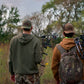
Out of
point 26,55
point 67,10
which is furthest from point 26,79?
point 67,10

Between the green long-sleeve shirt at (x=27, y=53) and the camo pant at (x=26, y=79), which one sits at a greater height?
the green long-sleeve shirt at (x=27, y=53)

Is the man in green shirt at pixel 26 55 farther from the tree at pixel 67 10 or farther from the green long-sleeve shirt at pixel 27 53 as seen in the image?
the tree at pixel 67 10

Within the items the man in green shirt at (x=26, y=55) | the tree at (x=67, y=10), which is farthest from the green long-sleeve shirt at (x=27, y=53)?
the tree at (x=67, y=10)

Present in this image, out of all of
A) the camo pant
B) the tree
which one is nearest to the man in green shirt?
the camo pant

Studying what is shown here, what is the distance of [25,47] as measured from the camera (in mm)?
3025

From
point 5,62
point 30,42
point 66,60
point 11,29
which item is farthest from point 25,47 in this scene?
point 11,29

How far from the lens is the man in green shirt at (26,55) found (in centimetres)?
301

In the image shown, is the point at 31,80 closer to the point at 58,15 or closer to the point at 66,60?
the point at 66,60

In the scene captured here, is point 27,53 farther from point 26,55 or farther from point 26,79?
point 26,79

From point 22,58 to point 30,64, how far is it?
6.2 inches

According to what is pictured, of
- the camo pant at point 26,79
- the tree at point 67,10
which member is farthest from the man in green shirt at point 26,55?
the tree at point 67,10

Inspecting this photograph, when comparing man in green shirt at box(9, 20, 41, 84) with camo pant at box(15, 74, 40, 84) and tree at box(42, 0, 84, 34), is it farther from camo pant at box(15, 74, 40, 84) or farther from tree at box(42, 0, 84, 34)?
tree at box(42, 0, 84, 34)

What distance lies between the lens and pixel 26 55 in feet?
9.92

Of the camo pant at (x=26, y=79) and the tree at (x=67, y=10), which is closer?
the camo pant at (x=26, y=79)
